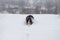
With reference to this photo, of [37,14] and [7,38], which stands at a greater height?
[37,14]

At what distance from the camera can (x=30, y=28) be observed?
4.84 feet

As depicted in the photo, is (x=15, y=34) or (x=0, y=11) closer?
(x=15, y=34)

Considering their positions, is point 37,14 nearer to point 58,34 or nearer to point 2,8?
point 58,34

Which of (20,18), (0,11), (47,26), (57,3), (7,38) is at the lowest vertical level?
(7,38)

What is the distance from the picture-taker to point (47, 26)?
5.02 feet

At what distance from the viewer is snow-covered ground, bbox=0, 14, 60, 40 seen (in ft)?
4.49

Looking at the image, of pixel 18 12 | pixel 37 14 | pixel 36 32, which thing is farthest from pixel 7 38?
pixel 37 14

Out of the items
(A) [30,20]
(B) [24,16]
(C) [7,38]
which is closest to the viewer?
(C) [7,38]

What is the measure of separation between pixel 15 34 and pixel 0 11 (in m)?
0.56

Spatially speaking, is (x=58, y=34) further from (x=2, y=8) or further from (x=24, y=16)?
(x=2, y=8)

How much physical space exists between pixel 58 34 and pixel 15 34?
1.93ft

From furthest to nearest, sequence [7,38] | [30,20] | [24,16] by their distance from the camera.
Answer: [24,16]
[30,20]
[7,38]

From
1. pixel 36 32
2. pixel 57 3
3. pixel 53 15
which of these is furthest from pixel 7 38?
pixel 57 3

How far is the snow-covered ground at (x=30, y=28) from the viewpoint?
4.49 feet
